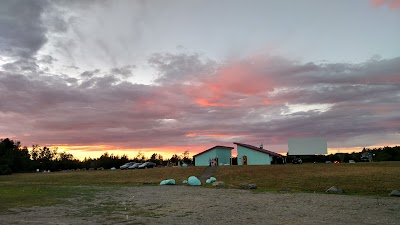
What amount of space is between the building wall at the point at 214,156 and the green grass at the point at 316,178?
1593 centimetres

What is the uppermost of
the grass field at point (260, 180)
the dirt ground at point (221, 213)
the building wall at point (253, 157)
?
the building wall at point (253, 157)

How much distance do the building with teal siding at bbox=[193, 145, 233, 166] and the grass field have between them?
11.6 meters

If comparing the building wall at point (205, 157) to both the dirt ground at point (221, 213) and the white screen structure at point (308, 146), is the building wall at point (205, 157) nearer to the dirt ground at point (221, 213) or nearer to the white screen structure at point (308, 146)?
the white screen structure at point (308, 146)

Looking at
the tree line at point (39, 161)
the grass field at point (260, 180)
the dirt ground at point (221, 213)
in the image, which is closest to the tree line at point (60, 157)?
the tree line at point (39, 161)

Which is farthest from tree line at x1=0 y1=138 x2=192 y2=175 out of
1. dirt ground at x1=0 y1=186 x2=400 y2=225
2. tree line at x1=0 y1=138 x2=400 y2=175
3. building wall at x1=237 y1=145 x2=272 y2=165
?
dirt ground at x1=0 y1=186 x2=400 y2=225

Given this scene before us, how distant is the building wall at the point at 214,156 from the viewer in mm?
68438

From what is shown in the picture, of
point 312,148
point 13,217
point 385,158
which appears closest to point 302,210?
point 13,217

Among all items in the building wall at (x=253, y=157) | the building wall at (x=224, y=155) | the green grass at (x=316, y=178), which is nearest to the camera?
the green grass at (x=316, y=178)

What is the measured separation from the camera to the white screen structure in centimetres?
7169

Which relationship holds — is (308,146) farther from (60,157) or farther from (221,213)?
(60,157)

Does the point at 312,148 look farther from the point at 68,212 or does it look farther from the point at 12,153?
the point at 12,153

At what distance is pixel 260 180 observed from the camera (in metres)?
42.2

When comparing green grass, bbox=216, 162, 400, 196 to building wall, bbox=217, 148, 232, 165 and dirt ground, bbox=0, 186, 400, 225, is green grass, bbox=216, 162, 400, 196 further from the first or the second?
building wall, bbox=217, 148, 232, 165

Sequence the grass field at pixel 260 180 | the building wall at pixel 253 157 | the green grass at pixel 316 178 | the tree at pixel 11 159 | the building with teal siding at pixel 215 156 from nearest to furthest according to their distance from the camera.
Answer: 1. the grass field at pixel 260 180
2. the green grass at pixel 316 178
3. the building wall at pixel 253 157
4. the building with teal siding at pixel 215 156
5. the tree at pixel 11 159
